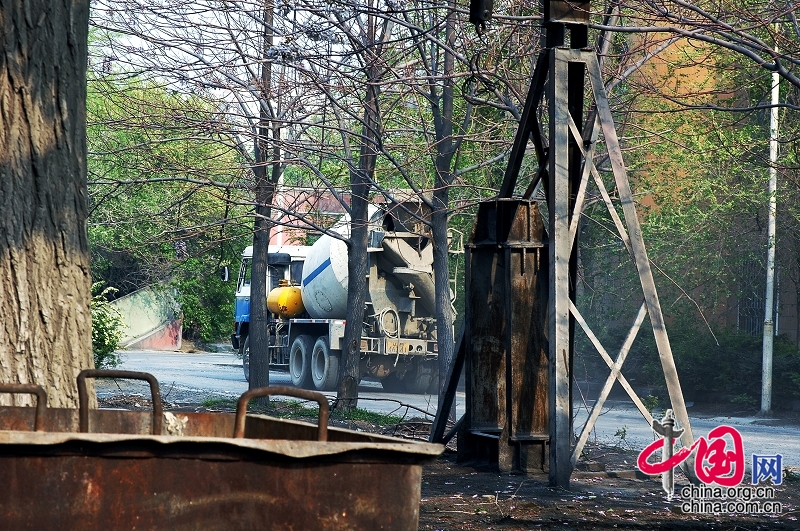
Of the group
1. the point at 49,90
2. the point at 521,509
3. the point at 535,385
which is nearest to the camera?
the point at 49,90

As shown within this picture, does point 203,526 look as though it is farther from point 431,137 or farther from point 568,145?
point 431,137

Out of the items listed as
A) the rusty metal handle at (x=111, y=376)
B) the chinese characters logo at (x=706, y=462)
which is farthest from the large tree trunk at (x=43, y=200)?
the chinese characters logo at (x=706, y=462)

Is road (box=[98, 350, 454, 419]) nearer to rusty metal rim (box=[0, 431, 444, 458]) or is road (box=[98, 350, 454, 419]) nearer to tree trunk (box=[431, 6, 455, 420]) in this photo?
tree trunk (box=[431, 6, 455, 420])

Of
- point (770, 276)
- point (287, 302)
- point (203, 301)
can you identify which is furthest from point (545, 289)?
point (203, 301)

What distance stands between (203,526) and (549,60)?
20.3ft

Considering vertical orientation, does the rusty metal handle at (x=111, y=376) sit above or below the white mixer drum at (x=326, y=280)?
below

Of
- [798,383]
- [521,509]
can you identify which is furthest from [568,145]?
[798,383]

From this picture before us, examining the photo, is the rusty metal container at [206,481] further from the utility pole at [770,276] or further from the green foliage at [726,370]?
the green foliage at [726,370]

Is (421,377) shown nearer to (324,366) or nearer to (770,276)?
(324,366)

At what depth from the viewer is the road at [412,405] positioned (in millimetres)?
13945

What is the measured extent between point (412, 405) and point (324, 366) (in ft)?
15.4

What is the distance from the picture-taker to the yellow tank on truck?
84.7 ft

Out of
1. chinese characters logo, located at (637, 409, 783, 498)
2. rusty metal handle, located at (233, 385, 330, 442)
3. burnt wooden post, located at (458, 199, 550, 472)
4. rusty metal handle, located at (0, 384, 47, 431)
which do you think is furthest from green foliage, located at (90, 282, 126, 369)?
rusty metal handle, located at (233, 385, 330, 442)

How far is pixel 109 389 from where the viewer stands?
66.5 ft
